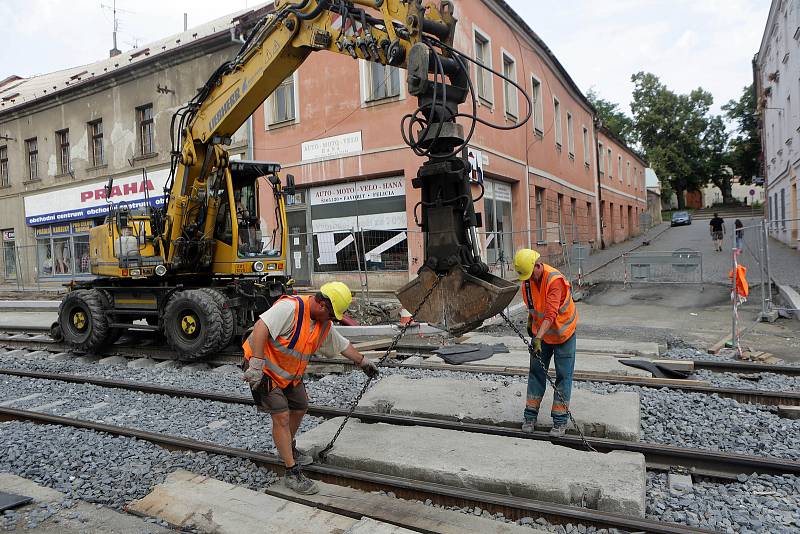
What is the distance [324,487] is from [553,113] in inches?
→ 871

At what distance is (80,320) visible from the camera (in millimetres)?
10219

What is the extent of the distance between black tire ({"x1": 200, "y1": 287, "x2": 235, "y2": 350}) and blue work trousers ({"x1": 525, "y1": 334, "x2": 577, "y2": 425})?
5.35m

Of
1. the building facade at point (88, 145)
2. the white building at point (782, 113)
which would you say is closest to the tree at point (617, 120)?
the white building at point (782, 113)

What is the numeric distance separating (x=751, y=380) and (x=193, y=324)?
791 cm

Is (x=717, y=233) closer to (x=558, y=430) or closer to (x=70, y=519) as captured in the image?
(x=558, y=430)

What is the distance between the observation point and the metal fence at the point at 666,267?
1438 centimetres

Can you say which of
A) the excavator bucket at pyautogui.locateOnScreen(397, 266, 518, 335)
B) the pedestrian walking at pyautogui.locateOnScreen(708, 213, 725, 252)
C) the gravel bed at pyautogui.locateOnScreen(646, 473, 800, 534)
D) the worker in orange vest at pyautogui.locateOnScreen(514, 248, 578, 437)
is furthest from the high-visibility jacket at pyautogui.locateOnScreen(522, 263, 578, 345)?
the pedestrian walking at pyautogui.locateOnScreen(708, 213, 725, 252)

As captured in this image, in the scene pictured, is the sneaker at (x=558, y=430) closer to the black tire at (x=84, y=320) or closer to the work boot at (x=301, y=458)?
the work boot at (x=301, y=458)

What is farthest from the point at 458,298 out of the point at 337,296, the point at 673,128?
the point at 673,128

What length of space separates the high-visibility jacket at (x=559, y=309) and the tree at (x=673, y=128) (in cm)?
6464

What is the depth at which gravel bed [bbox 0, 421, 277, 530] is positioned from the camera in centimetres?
446

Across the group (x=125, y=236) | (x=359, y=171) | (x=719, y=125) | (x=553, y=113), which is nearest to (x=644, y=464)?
(x=125, y=236)

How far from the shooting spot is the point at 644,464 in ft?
14.1

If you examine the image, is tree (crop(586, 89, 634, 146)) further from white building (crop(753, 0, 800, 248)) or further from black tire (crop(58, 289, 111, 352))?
black tire (crop(58, 289, 111, 352))
